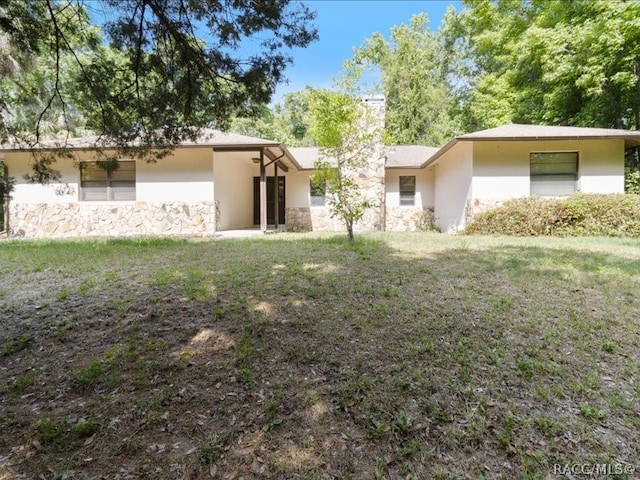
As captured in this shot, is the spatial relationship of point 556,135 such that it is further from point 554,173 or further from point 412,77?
point 412,77

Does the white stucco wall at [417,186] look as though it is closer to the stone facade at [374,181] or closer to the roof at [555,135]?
the stone facade at [374,181]

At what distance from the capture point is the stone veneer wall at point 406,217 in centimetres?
1417

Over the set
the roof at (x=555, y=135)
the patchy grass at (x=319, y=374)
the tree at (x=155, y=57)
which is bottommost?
the patchy grass at (x=319, y=374)

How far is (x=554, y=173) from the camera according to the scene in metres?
10.3

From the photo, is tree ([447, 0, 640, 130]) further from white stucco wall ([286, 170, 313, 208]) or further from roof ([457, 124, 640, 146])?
white stucco wall ([286, 170, 313, 208])

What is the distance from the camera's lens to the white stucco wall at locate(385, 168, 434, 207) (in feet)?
46.8

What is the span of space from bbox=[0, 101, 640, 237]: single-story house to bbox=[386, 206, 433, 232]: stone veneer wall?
27.1 inches

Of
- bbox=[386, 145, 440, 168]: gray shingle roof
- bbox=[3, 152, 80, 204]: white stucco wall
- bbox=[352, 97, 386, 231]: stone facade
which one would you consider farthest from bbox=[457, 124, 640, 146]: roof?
bbox=[3, 152, 80, 204]: white stucco wall

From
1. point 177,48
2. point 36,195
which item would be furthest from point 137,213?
point 177,48

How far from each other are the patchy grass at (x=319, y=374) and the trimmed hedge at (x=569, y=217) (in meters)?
4.54

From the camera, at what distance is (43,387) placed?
267cm

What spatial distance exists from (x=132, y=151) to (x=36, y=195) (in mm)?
9013

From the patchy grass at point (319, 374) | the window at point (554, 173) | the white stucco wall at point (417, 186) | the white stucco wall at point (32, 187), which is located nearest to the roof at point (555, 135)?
the window at point (554, 173)

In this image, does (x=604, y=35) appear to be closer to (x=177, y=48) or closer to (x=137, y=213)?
(x=177, y=48)
